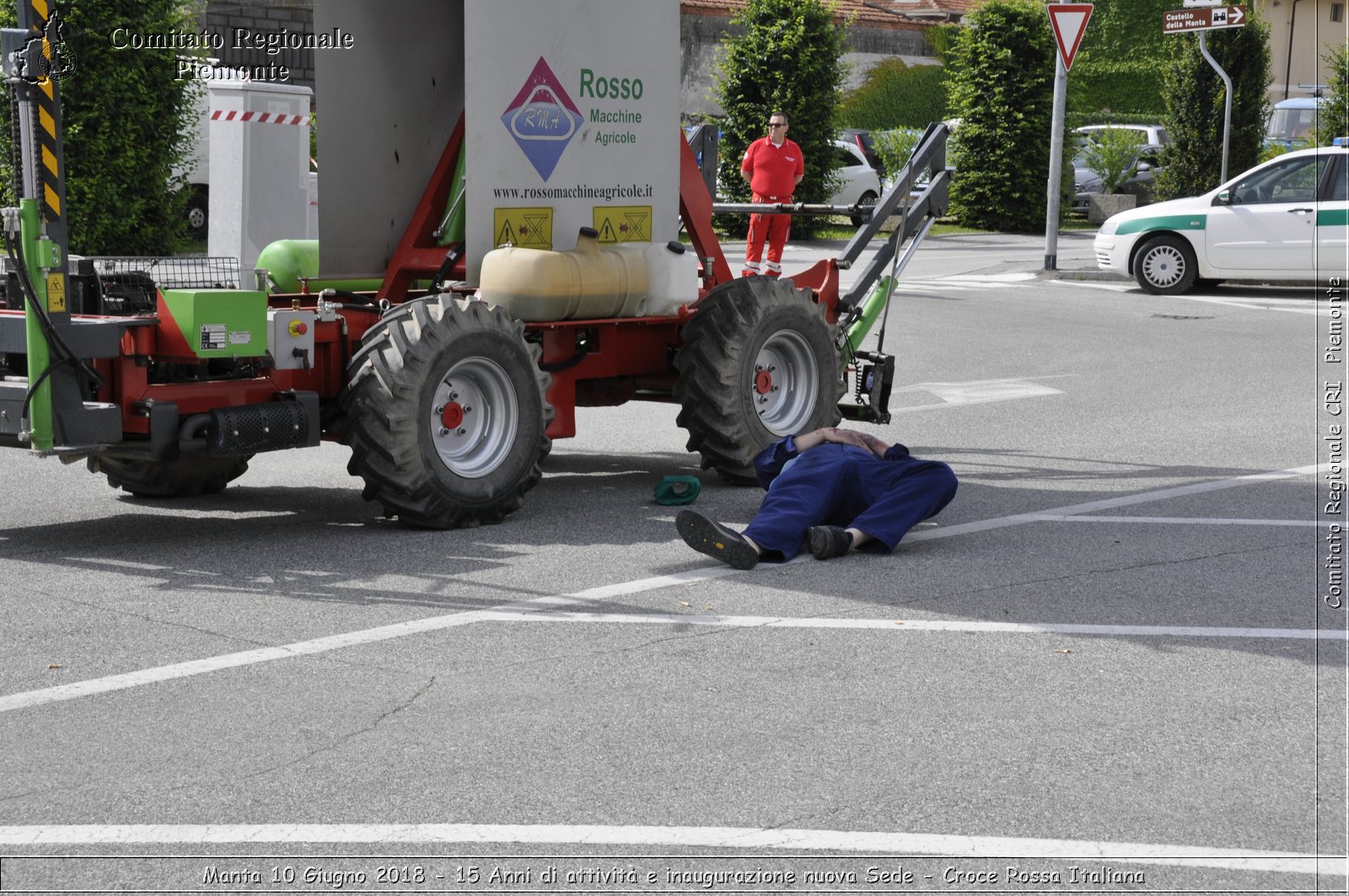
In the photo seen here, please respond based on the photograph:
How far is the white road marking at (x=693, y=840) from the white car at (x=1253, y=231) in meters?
16.5

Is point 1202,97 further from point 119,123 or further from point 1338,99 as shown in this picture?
point 119,123

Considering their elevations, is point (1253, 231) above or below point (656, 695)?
above

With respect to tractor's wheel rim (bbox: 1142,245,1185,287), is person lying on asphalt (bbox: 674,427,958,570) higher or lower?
lower

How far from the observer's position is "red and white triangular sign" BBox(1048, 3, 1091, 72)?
69.9 feet

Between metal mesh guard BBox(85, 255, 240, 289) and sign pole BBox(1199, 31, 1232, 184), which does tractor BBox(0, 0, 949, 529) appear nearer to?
metal mesh guard BBox(85, 255, 240, 289)

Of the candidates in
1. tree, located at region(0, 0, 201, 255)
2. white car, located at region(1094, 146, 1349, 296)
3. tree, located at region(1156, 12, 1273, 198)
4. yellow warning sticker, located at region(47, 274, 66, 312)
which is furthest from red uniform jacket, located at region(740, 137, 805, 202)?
yellow warning sticker, located at region(47, 274, 66, 312)

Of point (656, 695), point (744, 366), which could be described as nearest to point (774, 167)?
point (744, 366)

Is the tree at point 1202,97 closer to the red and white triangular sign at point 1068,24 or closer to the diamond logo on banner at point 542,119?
the red and white triangular sign at point 1068,24

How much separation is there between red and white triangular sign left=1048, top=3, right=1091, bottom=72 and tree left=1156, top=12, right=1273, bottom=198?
25.4ft

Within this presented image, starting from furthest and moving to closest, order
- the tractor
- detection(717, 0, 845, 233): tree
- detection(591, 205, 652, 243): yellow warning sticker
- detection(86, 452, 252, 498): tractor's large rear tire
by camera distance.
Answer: detection(717, 0, 845, 233): tree < detection(591, 205, 652, 243): yellow warning sticker < detection(86, 452, 252, 498): tractor's large rear tire < the tractor

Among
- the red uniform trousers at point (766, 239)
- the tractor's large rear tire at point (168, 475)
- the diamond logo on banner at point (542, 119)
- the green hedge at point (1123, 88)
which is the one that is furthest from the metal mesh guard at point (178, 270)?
the green hedge at point (1123, 88)

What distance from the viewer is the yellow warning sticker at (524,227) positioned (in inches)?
338

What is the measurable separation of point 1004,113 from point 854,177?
126 inches

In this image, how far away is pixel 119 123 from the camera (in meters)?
20.0
